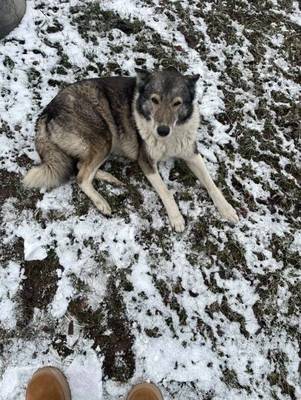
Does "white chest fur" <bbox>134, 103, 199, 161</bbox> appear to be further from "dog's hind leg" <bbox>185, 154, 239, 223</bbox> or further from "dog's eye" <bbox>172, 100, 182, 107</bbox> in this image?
"dog's eye" <bbox>172, 100, 182, 107</bbox>

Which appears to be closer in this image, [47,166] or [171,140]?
[47,166]

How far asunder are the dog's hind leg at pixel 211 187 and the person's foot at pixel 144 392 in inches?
65.6

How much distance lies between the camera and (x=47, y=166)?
3852mm

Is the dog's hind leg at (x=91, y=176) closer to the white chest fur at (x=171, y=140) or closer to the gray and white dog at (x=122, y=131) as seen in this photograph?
the gray and white dog at (x=122, y=131)

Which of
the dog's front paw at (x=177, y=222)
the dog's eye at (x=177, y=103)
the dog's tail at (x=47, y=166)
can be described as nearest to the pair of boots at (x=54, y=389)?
the dog's front paw at (x=177, y=222)

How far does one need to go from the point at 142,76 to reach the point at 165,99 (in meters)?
0.39

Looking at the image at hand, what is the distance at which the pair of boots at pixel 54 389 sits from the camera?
118 inches

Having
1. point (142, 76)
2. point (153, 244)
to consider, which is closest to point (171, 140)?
point (142, 76)

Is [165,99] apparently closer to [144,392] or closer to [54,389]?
[144,392]

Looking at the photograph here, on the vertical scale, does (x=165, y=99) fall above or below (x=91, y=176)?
above

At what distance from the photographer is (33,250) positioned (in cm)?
360

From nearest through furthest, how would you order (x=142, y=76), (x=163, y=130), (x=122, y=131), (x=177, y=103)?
(x=163, y=130)
(x=177, y=103)
(x=142, y=76)
(x=122, y=131)

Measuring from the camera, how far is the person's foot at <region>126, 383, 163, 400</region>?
3.02 m

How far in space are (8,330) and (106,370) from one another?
0.83 m
